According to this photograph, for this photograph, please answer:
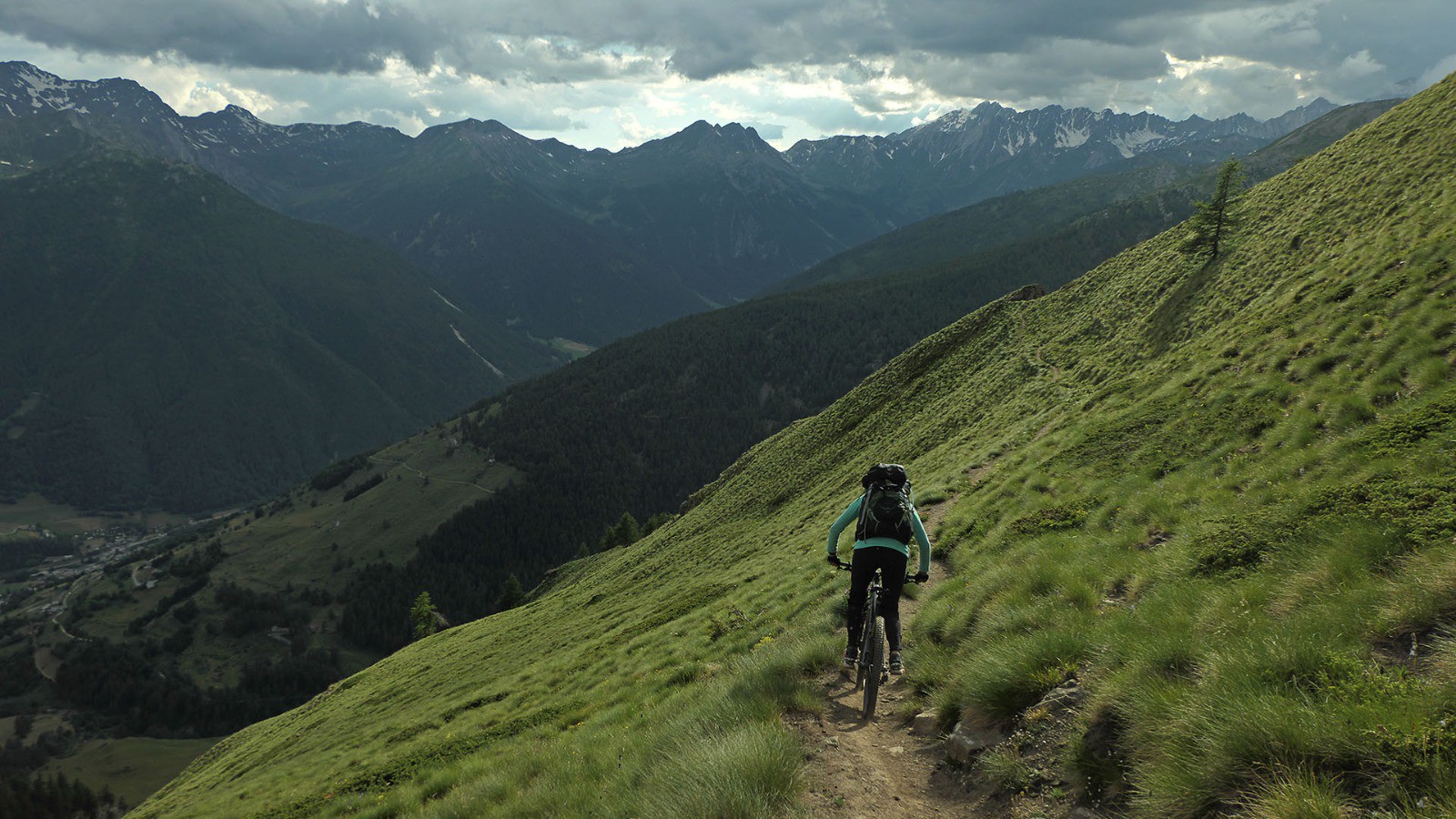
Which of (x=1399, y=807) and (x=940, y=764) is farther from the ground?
(x=1399, y=807)

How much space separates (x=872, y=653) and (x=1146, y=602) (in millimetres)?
3768

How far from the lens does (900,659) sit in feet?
33.9

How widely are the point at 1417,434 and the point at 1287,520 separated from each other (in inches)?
156

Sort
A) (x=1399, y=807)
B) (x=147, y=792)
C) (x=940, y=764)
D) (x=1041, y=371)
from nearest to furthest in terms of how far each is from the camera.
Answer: (x=1399, y=807)
(x=940, y=764)
(x=1041, y=371)
(x=147, y=792)

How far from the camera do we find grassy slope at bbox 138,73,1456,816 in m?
5.78

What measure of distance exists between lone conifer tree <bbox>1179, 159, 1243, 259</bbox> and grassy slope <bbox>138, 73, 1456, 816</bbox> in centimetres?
734

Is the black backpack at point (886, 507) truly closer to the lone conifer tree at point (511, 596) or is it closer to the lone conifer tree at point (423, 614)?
the lone conifer tree at point (511, 596)

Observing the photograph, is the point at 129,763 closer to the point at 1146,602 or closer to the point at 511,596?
the point at 511,596

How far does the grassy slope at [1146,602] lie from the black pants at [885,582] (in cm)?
103

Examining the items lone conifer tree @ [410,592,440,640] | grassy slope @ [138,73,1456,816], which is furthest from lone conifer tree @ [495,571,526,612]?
grassy slope @ [138,73,1456,816]

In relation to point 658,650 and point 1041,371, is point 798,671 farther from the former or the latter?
point 1041,371

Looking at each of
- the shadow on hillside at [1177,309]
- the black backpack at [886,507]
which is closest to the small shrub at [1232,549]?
the black backpack at [886,507]

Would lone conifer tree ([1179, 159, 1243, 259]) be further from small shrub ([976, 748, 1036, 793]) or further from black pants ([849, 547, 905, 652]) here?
small shrub ([976, 748, 1036, 793])

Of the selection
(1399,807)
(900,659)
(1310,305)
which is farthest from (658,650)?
(1310,305)
